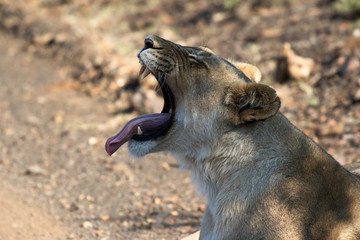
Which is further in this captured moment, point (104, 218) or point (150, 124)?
point (104, 218)

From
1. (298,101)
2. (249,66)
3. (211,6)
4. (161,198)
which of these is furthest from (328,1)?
(249,66)

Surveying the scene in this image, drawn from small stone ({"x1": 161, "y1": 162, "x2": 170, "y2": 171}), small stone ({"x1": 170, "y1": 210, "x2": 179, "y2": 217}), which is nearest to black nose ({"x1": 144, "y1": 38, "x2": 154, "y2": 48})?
small stone ({"x1": 170, "y1": 210, "x2": 179, "y2": 217})

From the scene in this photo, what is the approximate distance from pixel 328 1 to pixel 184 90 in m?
6.26

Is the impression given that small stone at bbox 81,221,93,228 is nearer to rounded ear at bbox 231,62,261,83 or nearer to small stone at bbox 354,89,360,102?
rounded ear at bbox 231,62,261,83

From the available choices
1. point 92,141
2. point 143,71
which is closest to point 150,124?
point 143,71

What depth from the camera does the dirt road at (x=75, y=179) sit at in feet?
15.3

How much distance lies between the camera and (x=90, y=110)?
7.40 metres

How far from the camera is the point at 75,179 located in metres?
5.73

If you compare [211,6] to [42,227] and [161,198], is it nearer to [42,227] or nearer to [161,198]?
[161,198]

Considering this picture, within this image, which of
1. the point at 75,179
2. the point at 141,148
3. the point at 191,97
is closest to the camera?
the point at 191,97

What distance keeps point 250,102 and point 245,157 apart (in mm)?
314

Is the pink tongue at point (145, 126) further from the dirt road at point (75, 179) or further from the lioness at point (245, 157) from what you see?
the dirt road at point (75, 179)

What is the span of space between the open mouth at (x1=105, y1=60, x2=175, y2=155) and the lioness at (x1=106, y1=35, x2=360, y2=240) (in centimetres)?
2

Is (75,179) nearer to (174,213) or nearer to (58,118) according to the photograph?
(174,213)
